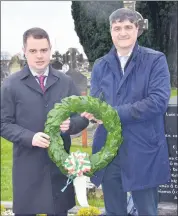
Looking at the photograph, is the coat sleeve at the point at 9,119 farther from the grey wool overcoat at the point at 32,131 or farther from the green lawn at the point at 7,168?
the green lawn at the point at 7,168

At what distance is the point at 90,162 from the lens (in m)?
3.18

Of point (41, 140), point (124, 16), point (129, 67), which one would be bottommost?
point (41, 140)

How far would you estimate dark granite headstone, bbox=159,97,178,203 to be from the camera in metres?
4.98

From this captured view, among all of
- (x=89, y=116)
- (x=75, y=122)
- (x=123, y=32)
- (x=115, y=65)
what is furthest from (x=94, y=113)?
(x=123, y=32)

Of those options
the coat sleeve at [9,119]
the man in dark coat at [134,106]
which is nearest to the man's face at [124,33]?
the man in dark coat at [134,106]

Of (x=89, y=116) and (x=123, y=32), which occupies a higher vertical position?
(x=123, y=32)

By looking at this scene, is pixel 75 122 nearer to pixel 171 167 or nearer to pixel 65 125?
pixel 65 125

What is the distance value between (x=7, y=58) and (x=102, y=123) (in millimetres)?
3543

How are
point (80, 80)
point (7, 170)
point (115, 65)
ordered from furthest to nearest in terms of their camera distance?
1. point (7, 170)
2. point (80, 80)
3. point (115, 65)

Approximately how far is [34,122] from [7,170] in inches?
124

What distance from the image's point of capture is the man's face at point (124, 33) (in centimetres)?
320

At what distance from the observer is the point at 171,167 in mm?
5109

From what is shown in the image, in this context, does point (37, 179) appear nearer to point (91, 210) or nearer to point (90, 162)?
point (90, 162)

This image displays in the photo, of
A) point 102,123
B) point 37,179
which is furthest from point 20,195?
point 102,123
